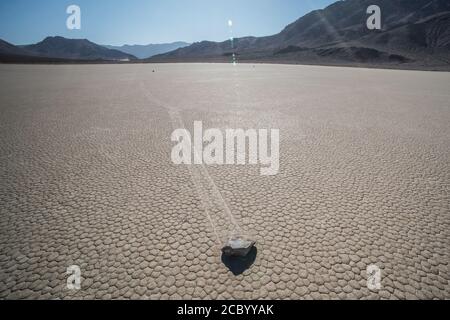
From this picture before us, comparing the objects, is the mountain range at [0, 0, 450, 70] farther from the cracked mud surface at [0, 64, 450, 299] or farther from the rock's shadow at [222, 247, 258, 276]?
the rock's shadow at [222, 247, 258, 276]

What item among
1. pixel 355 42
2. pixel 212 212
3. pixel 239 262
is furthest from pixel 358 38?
pixel 239 262

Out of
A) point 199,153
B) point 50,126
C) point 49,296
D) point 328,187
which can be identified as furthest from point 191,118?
point 49,296

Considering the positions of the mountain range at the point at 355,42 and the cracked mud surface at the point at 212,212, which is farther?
the mountain range at the point at 355,42

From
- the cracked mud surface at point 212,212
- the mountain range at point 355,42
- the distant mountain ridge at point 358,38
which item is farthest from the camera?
the distant mountain ridge at point 358,38

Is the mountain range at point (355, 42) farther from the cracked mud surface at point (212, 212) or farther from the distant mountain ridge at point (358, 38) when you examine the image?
the cracked mud surface at point (212, 212)

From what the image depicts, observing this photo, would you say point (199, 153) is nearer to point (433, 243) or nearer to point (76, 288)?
point (76, 288)

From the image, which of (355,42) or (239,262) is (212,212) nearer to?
(239,262)

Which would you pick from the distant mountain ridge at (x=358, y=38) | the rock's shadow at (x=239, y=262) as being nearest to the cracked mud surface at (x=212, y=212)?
the rock's shadow at (x=239, y=262)
